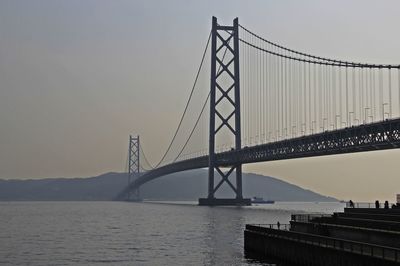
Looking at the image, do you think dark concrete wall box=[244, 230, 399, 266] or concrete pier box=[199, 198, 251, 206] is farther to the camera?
concrete pier box=[199, 198, 251, 206]

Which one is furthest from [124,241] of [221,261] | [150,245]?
[221,261]

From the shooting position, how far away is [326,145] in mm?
79125

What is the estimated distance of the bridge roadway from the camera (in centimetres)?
6819

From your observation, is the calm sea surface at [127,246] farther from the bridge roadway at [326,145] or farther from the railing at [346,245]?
the bridge roadway at [326,145]

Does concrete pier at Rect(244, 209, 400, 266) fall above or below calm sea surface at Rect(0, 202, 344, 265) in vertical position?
above

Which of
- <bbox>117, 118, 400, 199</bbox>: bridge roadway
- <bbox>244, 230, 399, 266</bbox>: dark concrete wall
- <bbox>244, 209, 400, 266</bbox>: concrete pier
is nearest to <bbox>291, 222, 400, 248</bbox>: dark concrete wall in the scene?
<bbox>244, 209, 400, 266</bbox>: concrete pier

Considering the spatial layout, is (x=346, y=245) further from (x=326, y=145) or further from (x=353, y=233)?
(x=326, y=145)

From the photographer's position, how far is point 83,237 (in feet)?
177

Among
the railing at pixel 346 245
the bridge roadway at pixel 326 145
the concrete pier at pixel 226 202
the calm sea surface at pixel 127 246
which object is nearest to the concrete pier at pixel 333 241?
the railing at pixel 346 245

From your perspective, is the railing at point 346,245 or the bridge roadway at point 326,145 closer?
the railing at point 346,245

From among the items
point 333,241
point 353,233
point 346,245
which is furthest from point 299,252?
point 346,245

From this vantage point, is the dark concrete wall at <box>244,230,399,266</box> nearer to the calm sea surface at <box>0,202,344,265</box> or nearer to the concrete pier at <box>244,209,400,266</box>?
the concrete pier at <box>244,209,400,266</box>

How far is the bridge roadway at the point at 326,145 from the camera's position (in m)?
68.2

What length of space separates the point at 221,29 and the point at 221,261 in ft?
268
